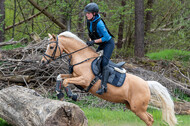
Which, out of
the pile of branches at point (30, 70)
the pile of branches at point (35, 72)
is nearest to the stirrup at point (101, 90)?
the pile of branches at point (35, 72)

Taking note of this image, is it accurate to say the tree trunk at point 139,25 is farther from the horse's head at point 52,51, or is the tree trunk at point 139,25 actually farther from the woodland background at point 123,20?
the horse's head at point 52,51

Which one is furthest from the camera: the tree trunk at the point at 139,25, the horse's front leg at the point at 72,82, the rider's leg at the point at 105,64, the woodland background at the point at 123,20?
the woodland background at the point at 123,20

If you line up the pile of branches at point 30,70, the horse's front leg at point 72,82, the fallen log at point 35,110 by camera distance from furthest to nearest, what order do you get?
the pile of branches at point 30,70 → the horse's front leg at point 72,82 → the fallen log at point 35,110

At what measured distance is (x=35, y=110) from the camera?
424 cm

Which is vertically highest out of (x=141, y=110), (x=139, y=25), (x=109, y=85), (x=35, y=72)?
(x=139, y=25)

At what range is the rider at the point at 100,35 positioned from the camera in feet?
16.3

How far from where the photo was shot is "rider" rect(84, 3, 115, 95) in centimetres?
496

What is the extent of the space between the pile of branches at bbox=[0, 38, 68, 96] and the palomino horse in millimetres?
3533

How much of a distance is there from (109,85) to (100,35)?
49.5 inches

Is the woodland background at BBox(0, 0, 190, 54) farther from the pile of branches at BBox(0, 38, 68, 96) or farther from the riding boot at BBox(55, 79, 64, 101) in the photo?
the riding boot at BBox(55, 79, 64, 101)

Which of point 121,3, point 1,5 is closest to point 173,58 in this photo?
point 121,3

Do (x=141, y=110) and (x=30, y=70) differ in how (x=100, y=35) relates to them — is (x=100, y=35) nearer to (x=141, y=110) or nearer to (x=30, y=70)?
(x=141, y=110)

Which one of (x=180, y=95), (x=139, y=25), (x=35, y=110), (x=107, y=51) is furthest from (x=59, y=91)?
(x=139, y=25)

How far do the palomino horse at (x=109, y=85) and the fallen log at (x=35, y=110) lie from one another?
3.02 ft
